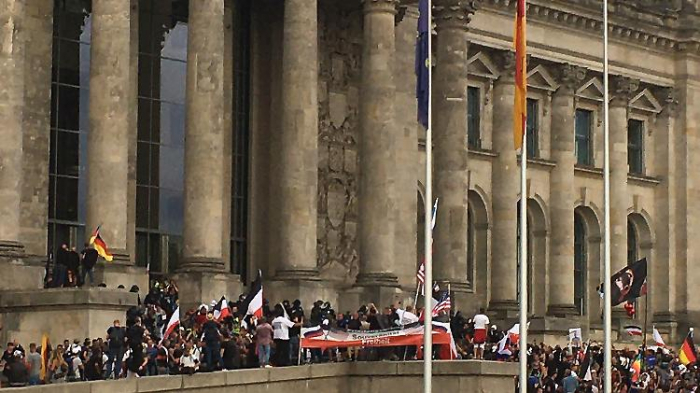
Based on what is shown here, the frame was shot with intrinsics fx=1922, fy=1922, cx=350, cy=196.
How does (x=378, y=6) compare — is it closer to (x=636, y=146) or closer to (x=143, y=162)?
(x=143, y=162)

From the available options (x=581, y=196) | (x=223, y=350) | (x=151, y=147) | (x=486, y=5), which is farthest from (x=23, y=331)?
(x=581, y=196)

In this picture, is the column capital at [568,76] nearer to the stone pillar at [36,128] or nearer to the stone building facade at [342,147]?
the stone building facade at [342,147]

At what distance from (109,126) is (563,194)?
24952 mm

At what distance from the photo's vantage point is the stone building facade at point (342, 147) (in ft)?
159

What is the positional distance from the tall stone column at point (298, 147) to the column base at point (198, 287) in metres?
2.64

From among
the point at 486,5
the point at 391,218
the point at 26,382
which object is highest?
the point at 486,5

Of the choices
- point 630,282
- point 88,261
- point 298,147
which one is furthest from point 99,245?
point 630,282

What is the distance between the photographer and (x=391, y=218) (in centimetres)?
5350

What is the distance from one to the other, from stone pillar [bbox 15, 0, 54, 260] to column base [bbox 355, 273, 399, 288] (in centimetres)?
912

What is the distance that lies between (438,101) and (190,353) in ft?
65.0

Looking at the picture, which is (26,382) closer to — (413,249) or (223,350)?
(223,350)

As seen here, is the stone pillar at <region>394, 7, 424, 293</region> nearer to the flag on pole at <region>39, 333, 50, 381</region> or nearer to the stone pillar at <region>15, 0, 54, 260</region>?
the stone pillar at <region>15, 0, 54, 260</region>

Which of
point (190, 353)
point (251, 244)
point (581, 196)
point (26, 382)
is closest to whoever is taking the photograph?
point (26, 382)

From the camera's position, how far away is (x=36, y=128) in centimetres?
4897
